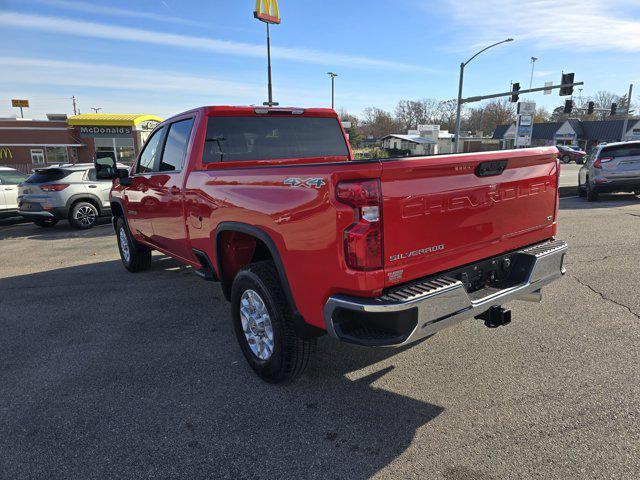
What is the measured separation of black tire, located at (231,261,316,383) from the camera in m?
2.95

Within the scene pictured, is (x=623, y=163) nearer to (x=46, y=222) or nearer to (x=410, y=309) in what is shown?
(x=410, y=309)

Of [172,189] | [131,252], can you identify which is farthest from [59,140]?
[172,189]

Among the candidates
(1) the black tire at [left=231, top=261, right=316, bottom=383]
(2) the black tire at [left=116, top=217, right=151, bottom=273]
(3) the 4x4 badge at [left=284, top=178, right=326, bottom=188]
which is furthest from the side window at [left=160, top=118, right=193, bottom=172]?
(3) the 4x4 badge at [left=284, top=178, right=326, bottom=188]

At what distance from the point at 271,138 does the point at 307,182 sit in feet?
7.04

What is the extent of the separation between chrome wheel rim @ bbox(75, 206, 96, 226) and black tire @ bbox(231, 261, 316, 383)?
9.15 m

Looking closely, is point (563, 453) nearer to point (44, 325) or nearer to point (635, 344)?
point (635, 344)

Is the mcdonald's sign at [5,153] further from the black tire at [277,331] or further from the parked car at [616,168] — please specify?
the black tire at [277,331]

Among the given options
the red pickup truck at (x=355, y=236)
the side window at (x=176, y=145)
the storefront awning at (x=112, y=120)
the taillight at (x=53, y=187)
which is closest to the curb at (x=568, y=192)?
the red pickup truck at (x=355, y=236)

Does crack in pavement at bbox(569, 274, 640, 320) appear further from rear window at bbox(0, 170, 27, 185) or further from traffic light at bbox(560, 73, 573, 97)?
traffic light at bbox(560, 73, 573, 97)

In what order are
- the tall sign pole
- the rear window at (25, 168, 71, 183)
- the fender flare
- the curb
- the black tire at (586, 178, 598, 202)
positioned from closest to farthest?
1. the fender flare
2. the rear window at (25, 168, 71, 183)
3. the black tire at (586, 178, 598, 202)
4. the curb
5. the tall sign pole

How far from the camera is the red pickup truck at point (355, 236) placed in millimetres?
2355

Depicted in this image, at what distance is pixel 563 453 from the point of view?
243cm

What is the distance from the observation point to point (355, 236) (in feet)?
7.59

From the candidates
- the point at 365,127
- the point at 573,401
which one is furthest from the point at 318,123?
the point at 365,127
